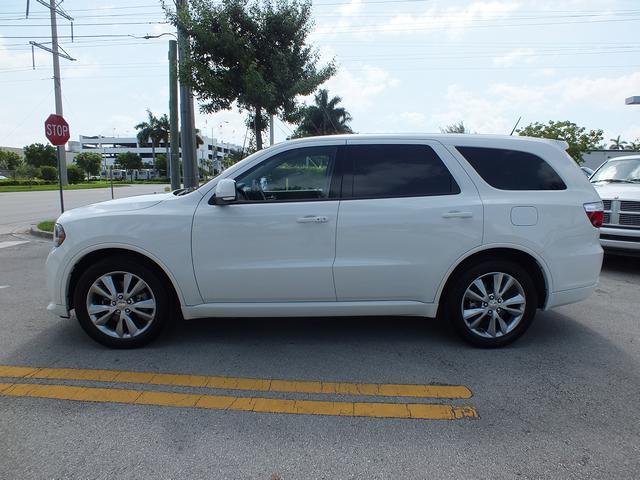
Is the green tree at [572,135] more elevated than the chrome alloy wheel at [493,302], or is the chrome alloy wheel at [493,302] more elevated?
the green tree at [572,135]

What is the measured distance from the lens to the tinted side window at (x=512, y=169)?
3.85 metres

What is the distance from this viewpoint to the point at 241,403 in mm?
3006

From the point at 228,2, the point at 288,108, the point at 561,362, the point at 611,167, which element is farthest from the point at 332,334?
the point at 228,2

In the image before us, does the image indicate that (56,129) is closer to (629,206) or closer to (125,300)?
(125,300)

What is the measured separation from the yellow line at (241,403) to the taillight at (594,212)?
6.81 feet

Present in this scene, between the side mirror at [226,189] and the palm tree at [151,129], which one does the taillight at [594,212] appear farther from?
the palm tree at [151,129]

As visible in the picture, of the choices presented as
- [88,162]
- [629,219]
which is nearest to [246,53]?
[629,219]

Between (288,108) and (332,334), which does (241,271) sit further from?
(288,108)

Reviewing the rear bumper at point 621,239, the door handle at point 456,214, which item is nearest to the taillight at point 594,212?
the door handle at point 456,214

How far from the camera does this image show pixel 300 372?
137 inches

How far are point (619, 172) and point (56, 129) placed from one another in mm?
11991

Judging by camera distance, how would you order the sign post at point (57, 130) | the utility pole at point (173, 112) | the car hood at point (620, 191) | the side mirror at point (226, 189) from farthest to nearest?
the utility pole at point (173, 112)
the sign post at point (57, 130)
the car hood at point (620, 191)
the side mirror at point (226, 189)

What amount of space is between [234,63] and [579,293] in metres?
8.98

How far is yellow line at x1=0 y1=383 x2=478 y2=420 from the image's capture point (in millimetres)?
2879
